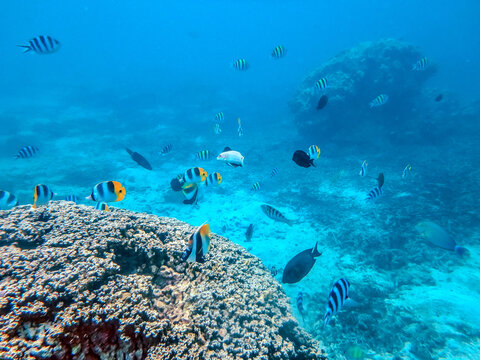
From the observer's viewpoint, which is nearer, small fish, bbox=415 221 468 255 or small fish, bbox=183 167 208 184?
small fish, bbox=183 167 208 184

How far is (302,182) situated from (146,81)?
37.9 m

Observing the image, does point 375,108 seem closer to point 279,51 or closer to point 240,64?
point 279,51

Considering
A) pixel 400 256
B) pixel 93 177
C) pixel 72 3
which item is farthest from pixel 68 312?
pixel 72 3

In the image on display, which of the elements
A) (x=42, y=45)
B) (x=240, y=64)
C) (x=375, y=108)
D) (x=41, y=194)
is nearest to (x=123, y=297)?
(x=41, y=194)

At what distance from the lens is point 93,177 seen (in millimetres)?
13305

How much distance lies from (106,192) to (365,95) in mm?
18710

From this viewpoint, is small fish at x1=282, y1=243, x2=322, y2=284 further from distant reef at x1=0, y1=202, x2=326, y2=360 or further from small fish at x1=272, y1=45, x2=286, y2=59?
small fish at x1=272, y1=45, x2=286, y2=59

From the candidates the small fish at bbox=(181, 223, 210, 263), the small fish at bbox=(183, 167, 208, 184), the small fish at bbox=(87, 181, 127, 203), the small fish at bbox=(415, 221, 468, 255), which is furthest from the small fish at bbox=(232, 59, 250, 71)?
the small fish at bbox=(181, 223, 210, 263)

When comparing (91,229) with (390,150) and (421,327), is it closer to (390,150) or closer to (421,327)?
(421,327)

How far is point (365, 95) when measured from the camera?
1736 cm

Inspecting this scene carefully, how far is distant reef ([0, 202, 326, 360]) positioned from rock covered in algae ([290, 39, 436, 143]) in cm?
1571

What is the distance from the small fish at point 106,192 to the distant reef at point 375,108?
15.5 meters

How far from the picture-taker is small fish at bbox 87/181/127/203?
3.50 metres

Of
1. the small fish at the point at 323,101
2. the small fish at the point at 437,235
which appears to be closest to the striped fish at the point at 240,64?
the small fish at the point at 323,101
